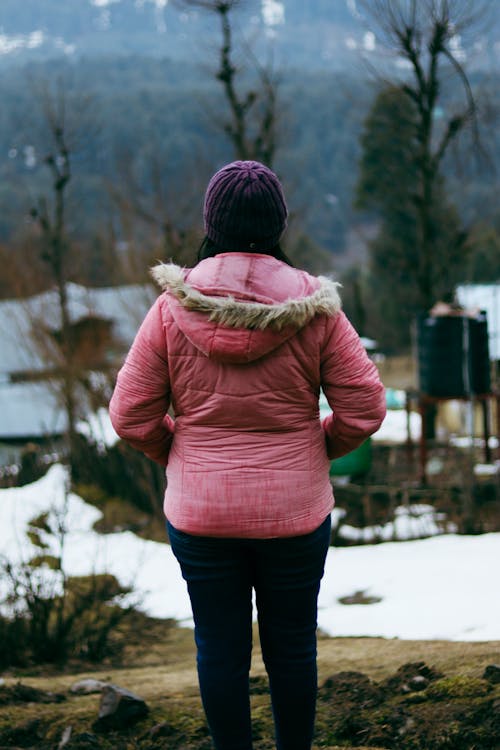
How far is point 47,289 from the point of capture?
52.4ft

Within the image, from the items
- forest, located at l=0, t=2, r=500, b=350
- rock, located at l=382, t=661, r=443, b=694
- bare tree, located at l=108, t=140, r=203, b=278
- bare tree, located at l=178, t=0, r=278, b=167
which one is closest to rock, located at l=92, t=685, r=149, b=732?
rock, located at l=382, t=661, r=443, b=694

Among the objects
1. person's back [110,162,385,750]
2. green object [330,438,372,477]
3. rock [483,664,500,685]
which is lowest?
green object [330,438,372,477]

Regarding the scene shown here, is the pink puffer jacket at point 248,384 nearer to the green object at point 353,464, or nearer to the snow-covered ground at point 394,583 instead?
the snow-covered ground at point 394,583

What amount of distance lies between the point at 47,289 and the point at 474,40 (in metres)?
8.23

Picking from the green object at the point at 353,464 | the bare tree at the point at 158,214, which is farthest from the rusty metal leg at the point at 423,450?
the bare tree at the point at 158,214

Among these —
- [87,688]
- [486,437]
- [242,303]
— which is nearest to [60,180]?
[486,437]

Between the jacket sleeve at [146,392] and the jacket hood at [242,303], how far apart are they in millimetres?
79

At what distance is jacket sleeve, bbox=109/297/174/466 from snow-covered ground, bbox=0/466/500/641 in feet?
6.99

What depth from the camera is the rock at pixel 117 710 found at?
115 inches

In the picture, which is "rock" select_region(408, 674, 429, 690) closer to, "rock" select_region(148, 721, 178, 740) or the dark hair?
"rock" select_region(148, 721, 178, 740)

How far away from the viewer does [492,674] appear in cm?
293

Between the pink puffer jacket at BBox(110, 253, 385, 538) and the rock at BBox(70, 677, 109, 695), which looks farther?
the rock at BBox(70, 677, 109, 695)

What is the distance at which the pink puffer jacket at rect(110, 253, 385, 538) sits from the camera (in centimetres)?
204

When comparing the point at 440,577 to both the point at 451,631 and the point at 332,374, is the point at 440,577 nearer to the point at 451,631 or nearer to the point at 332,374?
the point at 451,631
